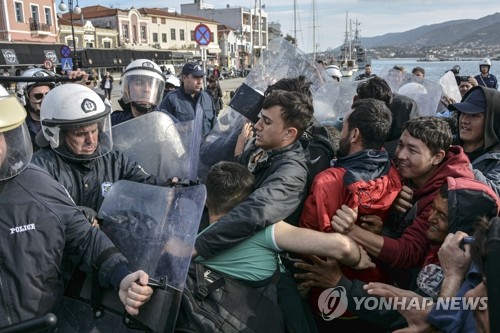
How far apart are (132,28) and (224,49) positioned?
14.5 meters

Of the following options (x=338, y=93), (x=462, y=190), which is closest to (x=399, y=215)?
(x=462, y=190)

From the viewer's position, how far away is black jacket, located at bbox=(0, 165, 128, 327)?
1.53m

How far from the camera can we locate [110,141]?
2.46 m

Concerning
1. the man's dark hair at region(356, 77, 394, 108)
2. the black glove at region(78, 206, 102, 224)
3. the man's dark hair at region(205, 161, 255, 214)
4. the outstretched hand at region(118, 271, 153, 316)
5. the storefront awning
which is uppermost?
the storefront awning

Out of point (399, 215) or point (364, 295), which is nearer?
point (364, 295)

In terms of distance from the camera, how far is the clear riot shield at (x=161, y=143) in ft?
8.68

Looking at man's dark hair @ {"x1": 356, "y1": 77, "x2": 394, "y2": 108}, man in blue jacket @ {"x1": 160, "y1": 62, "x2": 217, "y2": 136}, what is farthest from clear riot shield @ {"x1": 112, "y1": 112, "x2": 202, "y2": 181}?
man in blue jacket @ {"x1": 160, "y1": 62, "x2": 217, "y2": 136}

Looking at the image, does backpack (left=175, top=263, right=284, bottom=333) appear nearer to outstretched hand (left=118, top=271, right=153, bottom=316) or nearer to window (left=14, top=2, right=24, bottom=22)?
outstretched hand (left=118, top=271, right=153, bottom=316)

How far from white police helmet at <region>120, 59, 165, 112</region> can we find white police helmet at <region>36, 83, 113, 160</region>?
50.7 inches

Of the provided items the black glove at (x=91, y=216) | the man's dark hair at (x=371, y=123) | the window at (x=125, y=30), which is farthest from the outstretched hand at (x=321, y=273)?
the window at (x=125, y=30)

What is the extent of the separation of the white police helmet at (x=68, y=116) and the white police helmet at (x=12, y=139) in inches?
23.4

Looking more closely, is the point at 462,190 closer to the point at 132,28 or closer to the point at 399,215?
the point at 399,215

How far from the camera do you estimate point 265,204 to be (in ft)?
6.17

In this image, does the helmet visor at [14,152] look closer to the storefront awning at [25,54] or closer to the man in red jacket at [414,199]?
the man in red jacket at [414,199]
